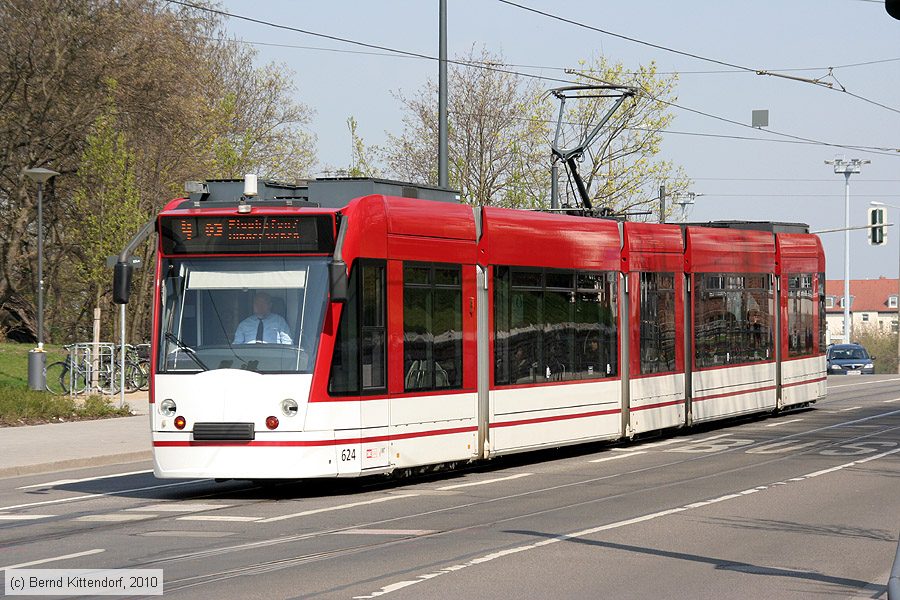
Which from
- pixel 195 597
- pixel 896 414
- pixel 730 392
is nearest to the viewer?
pixel 195 597

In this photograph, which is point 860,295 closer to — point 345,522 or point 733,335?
point 733,335

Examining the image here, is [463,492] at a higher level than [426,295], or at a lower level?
lower

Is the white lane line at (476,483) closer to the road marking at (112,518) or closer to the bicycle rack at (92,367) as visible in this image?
the road marking at (112,518)

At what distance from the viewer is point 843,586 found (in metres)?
9.33

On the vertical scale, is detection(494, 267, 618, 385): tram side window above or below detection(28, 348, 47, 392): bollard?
above

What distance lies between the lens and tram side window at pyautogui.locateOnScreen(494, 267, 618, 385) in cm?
1739

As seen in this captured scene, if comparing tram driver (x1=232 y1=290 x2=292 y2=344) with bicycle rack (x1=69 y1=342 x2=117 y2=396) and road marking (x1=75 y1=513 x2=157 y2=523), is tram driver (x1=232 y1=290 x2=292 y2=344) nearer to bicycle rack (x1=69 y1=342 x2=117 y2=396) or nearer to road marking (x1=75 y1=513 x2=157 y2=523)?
road marking (x1=75 y1=513 x2=157 y2=523)

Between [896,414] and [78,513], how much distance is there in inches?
792

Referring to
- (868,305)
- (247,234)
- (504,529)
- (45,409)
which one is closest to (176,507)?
(247,234)

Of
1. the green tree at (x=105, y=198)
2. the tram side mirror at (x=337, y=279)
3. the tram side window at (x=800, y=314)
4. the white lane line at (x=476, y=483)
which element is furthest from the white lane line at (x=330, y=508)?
the green tree at (x=105, y=198)

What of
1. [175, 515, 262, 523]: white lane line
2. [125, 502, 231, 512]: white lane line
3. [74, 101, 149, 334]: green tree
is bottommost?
[125, 502, 231, 512]: white lane line

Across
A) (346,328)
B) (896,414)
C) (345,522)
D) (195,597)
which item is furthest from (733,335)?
(195,597)

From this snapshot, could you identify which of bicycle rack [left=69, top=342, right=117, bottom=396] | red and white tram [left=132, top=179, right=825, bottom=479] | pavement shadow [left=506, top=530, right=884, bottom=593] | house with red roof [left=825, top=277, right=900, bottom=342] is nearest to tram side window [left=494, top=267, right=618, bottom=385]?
red and white tram [left=132, top=179, right=825, bottom=479]

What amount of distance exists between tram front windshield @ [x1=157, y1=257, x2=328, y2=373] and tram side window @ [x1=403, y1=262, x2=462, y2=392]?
139cm
